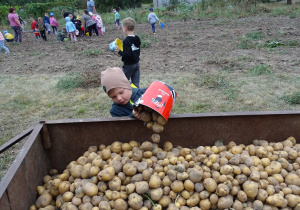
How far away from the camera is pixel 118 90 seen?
280 cm

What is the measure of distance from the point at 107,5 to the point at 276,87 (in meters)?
32.5

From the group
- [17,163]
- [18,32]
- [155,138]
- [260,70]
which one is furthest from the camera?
[18,32]

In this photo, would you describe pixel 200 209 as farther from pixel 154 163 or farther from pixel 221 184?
pixel 154 163

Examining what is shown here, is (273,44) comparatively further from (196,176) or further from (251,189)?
(196,176)

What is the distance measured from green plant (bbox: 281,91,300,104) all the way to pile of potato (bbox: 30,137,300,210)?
309 cm

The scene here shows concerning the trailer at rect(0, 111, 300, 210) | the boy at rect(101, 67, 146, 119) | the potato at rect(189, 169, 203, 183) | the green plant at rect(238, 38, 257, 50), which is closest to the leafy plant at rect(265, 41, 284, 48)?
the green plant at rect(238, 38, 257, 50)

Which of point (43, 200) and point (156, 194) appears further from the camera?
point (43, 200)

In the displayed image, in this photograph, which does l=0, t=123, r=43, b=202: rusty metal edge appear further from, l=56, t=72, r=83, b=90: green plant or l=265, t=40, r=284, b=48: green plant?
l=265, t=40, r=284, b=48: green plant

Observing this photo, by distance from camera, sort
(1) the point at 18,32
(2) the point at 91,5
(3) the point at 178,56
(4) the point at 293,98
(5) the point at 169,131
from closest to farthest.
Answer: (5) the point at 169,131
(4) the point at 293,98
(3) the point at 178,56
(1) the point at 18,32
(2) the point at 91,5

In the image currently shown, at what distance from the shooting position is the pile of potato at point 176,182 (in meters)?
2.25

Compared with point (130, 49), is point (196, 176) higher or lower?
lower

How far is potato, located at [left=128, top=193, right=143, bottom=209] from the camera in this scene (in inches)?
86.6

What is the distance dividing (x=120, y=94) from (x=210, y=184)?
1.33 meters

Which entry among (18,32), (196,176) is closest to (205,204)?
(196,176)
